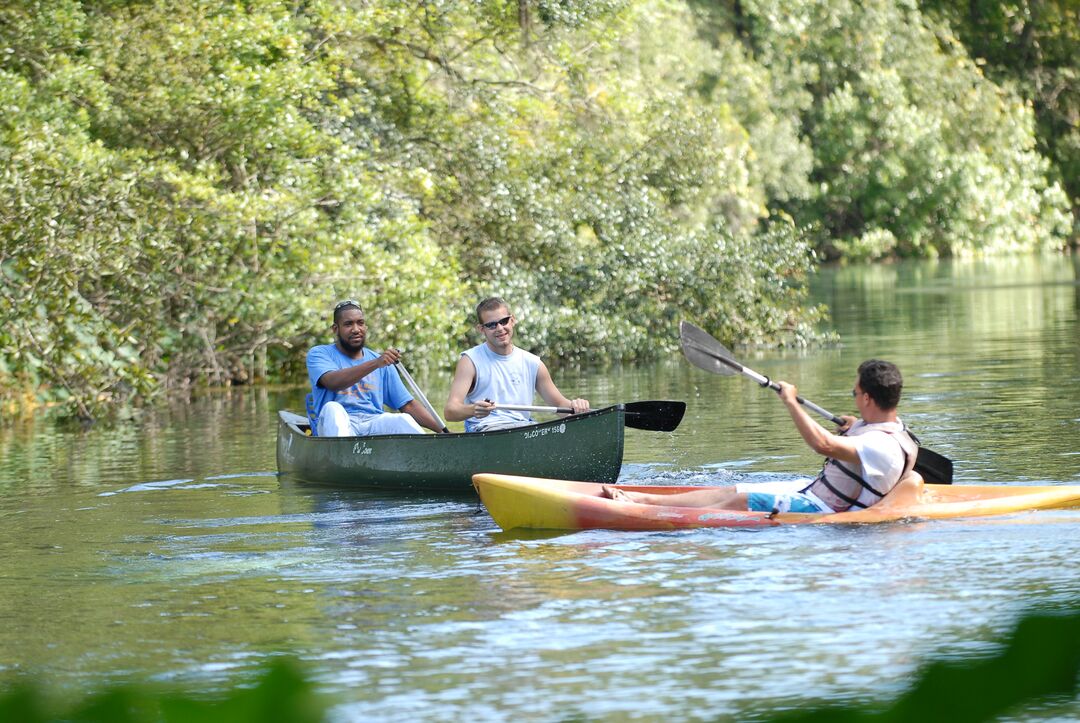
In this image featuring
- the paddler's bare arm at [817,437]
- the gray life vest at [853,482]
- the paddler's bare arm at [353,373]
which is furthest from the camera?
the paddler's bare arm at [353,373]

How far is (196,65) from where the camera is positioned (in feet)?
57.4

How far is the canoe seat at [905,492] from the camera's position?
782 centimetres

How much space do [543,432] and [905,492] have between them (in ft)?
7.88

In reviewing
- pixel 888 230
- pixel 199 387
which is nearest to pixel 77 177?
pixel 199 387

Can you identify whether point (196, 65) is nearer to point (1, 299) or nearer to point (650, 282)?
point (1, 299)

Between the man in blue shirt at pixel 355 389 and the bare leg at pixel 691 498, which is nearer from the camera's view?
the bare leg at pixel 691 498

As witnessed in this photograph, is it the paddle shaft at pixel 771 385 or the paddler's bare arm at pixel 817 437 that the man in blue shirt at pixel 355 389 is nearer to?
the paddle shaft at pixel 771 385

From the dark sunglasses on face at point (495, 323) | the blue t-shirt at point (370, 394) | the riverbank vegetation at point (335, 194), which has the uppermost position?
the riverbank vegetation at point (335, 194)

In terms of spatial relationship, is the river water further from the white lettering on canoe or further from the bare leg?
the white lettering on canoe

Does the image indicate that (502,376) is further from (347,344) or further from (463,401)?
(347,344)

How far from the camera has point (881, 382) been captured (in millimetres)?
7273

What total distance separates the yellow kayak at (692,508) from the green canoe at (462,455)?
842 millimetres

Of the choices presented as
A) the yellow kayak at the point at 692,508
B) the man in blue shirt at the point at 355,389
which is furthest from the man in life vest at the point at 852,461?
the man in blue shirt at the point at 355,389

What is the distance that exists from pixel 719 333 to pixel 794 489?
13593mm
